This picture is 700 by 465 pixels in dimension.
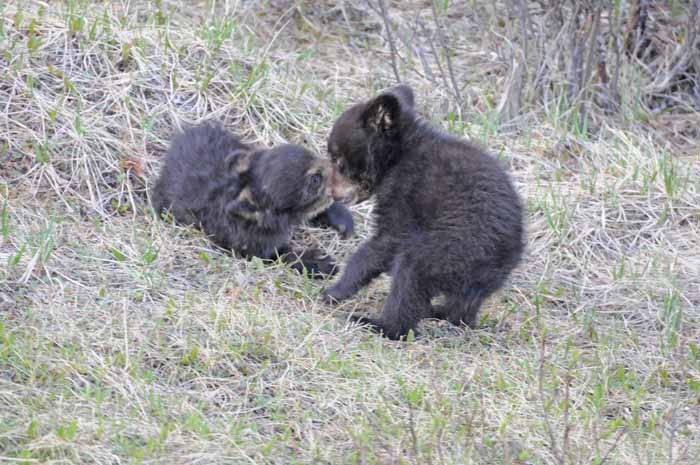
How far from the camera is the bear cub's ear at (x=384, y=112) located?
6.53 meters

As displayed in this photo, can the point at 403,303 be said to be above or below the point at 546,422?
below

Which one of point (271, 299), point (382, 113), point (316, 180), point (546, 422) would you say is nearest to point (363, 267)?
point (271, 299)

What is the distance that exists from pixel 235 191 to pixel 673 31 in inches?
Result: 189

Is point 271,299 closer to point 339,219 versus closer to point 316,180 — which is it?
point 316,180

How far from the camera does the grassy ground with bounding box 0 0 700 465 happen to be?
498 cm

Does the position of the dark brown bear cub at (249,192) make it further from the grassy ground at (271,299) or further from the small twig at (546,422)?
the small twig at (546,422)

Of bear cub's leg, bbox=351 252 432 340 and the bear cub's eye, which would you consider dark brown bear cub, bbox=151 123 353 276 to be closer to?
the bear cub's eye

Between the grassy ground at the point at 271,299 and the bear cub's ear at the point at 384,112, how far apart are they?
42.4 inches

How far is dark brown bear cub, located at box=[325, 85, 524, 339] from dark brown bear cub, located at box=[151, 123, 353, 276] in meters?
0.41

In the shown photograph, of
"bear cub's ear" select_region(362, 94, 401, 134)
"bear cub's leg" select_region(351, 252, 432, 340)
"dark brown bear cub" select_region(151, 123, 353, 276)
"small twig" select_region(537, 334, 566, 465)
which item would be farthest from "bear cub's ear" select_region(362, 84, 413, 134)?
"small twig" select_region(537, 334, 566, 465)

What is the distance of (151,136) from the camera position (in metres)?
7.84

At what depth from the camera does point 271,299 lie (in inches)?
251

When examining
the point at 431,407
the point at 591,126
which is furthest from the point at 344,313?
the point at 591,126

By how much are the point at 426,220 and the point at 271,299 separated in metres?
1.03
